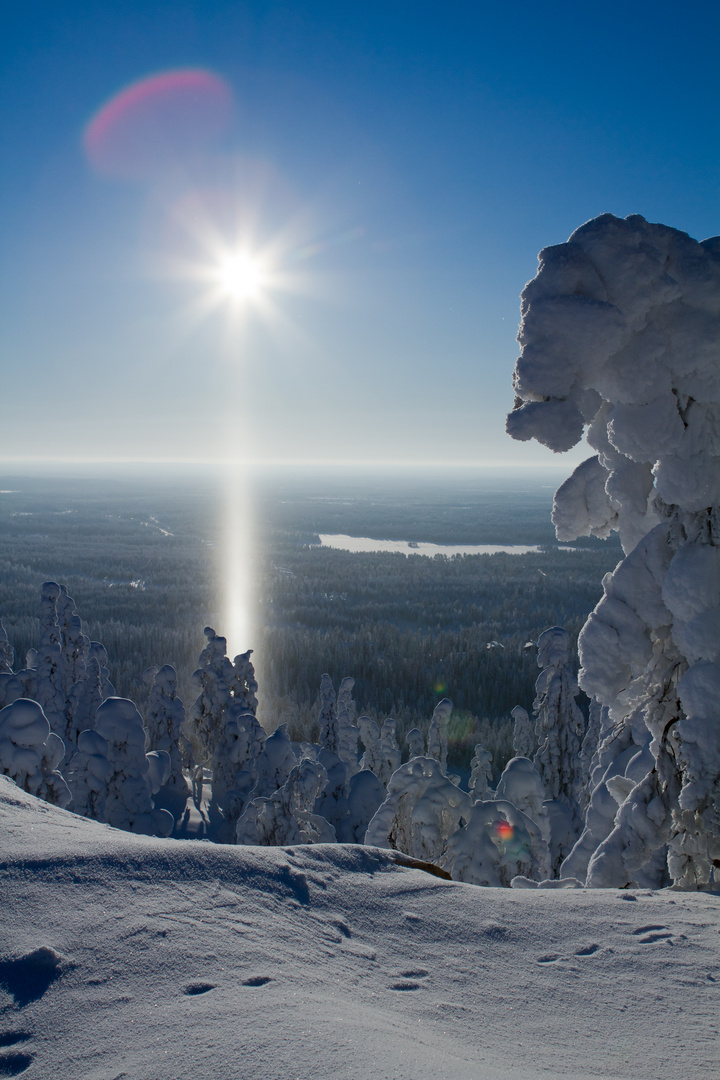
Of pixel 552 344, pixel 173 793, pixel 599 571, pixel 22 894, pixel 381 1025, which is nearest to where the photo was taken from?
pixel 381 1025

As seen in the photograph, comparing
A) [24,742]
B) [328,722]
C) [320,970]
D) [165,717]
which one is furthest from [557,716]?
[320,970]

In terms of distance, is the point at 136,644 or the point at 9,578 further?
the point at 9,578

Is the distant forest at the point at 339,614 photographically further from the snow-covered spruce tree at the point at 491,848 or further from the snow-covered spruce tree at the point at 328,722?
the snow-covered spruce tree at the point at 491,848

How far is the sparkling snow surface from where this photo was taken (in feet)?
7.91

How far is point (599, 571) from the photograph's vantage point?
13200 centimetres

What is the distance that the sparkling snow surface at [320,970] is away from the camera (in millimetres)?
2412

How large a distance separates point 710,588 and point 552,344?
2.55 metres


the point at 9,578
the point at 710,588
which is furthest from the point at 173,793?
the point at 9,578

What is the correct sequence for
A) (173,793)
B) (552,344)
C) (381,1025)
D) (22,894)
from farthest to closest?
(173,793) → (552,344) → (22,894) → (381,1025)

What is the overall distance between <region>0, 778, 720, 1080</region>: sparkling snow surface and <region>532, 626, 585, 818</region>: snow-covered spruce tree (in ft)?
49.4

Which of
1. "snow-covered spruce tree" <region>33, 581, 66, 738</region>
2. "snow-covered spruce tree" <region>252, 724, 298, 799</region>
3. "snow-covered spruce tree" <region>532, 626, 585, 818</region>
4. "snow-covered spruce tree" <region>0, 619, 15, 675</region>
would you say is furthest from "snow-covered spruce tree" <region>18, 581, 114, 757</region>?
"snow-covered spruce tree" <region>532, 626, 585, 818</region>

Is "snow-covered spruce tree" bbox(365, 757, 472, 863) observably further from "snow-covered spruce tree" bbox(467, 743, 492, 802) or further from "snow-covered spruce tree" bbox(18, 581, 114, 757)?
"snow-covered spruce tree" bbox(18, 581, 114, 757)

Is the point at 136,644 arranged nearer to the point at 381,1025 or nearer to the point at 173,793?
the point at 173,793

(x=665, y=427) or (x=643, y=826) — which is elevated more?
(x=665, y=427)
